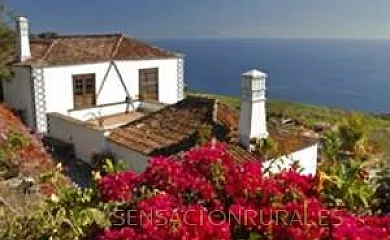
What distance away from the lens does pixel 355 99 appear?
11388 centimetres

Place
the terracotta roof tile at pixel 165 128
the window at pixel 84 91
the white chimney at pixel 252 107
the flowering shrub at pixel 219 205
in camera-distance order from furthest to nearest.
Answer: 1. the window at pixel 84 91
2. the terracotta roof tile at pixel 165 128
3. the white chimney at pixel 252 107
4. the flowering shrub at pixel 219 205

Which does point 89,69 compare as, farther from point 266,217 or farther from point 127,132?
point 266,217

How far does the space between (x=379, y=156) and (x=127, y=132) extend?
11.2 metres

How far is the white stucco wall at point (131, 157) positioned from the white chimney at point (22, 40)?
6.66m

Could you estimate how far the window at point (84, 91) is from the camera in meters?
20.1

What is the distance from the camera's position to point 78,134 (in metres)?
17.4

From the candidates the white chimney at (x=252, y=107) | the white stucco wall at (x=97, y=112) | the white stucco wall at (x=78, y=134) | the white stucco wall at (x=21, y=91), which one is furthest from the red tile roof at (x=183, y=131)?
the white stucco wall at (x=21, y=91)

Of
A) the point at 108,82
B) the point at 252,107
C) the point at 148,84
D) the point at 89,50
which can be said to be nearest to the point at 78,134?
the point at 108,82

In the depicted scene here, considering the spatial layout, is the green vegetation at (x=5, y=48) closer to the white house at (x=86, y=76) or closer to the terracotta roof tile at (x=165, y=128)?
the white house at (x=86, y=76)

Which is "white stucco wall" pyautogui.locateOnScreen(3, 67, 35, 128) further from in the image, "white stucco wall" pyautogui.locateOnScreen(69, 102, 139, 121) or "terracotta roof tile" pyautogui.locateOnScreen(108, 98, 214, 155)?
"terracotta roof tile" pyautogui.locateOnScreen(108, 98, 214, 155)

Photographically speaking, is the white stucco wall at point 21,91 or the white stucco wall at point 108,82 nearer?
the white stucco wall at point 21,91

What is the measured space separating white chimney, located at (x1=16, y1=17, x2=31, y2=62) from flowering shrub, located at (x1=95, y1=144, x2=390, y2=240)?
16.8 meters

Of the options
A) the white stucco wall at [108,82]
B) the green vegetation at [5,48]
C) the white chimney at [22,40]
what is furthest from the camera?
the green vegetation at [5,48]

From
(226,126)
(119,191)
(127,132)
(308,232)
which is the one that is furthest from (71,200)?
(127,132)
